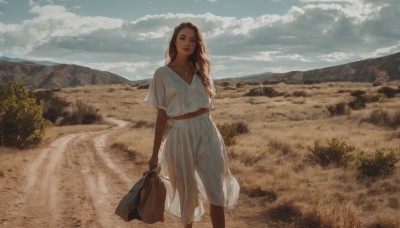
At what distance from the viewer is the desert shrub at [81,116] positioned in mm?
32500

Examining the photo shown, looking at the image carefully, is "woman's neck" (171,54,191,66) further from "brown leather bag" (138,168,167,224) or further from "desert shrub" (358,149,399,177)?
"desert shrub" (358,149,399,177)

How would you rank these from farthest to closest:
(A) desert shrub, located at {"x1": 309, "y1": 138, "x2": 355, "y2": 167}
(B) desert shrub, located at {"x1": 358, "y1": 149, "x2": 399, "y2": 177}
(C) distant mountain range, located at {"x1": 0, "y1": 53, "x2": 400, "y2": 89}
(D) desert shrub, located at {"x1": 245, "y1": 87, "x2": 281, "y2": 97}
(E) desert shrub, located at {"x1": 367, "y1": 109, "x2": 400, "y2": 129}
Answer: (C) distant mountain range, located at {"x1": 0, "y1": 53, "x2": 400, "y2": 89}, (D) desert shrub, located at {"x1": 245, "y1": 87, "x2": 281, "y2": 97}, (E) desert shrub, located at {"x1": 367, "y1": 109, "x2": 400, "y2": 129}, (A) desert shrub, located at {"x1": 309, "y1": 138, "x2": 355, "y2": 167}, (B) desert shrub, located at {"x1": 358, "y1": 149, "x2": 399, "y2": 177}

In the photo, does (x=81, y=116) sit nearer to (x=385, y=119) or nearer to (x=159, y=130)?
(x=385, y=119)

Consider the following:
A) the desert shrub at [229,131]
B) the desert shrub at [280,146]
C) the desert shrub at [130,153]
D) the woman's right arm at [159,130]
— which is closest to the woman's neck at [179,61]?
the woman's right arm at [159,130]

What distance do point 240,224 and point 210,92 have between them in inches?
111

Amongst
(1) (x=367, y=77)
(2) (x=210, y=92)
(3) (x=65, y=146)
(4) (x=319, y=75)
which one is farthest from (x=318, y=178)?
(4) (x=319, y=75)

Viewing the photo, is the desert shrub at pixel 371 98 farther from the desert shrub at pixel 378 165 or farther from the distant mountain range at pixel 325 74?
the distant mountain range at pixel 325 74

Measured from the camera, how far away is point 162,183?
162 inches

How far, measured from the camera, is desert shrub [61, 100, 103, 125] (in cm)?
3250

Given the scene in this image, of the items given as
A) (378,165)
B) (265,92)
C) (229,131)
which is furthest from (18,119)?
(265,92)

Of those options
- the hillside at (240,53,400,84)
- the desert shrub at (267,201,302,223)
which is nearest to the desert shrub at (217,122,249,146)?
the desert shrub at (267,201,302,223)

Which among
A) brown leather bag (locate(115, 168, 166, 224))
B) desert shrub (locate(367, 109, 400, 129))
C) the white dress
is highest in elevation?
the white dress

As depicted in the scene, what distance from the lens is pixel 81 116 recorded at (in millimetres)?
32906

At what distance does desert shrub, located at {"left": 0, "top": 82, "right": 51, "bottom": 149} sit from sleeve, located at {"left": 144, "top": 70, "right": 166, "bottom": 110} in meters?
13.5
